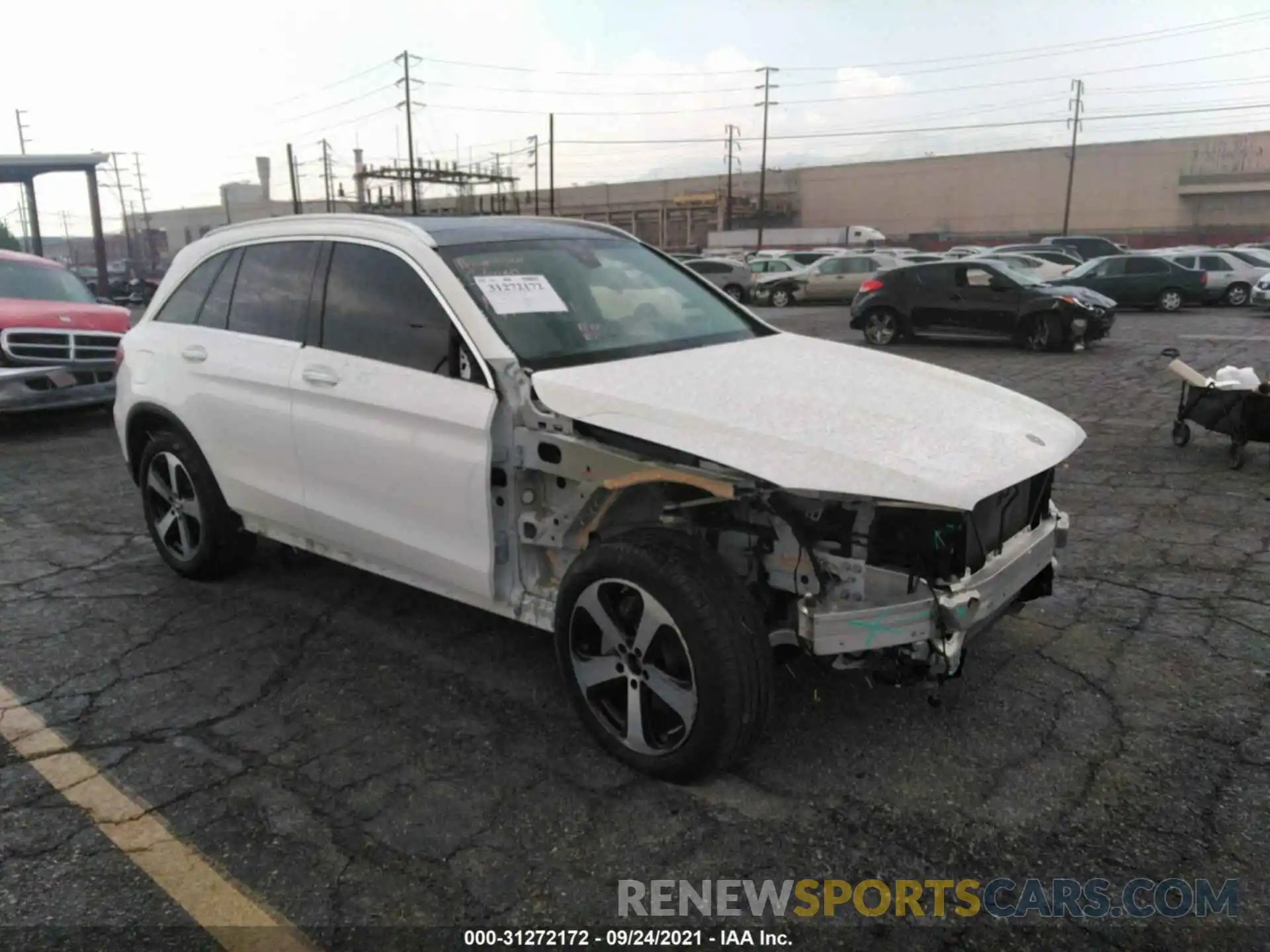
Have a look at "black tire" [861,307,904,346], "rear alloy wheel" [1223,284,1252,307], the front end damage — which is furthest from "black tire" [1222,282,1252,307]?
the front end damage

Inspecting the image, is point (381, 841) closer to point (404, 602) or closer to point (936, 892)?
point (936, 892)

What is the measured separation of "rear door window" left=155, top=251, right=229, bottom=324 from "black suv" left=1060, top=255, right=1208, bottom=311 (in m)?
20.4

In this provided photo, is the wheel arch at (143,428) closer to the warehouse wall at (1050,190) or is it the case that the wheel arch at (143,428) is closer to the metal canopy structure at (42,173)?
the metal canopy structure at (42,173)

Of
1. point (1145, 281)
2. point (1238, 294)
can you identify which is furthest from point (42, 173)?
point (1238, 294)

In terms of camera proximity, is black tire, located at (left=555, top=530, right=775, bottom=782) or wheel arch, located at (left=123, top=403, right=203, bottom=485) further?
wheel arch, located at (left=123, top=403, right=203, bottom=485)

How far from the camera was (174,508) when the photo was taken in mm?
4738

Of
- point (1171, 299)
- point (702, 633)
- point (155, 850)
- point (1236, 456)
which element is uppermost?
point (702, 633)

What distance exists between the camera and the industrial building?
59.9 m

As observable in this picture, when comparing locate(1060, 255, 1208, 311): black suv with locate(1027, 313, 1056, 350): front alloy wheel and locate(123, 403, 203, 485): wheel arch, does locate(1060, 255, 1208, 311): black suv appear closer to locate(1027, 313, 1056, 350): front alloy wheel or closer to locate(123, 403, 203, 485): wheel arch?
locate(1027, 313, 1056, 350): front alloy wheel

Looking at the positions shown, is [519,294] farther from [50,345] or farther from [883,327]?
[883,327]

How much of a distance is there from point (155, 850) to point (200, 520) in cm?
220

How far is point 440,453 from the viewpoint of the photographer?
3318 millimetres

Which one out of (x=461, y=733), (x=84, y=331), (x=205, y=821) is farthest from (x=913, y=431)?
(x=84, y=331)

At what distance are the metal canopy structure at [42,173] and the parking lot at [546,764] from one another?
45.3 feet
